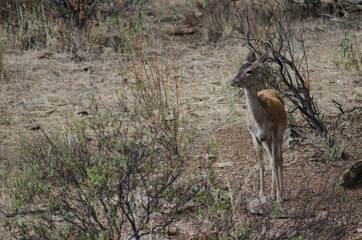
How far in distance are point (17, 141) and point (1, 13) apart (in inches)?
214

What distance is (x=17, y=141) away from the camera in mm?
6801

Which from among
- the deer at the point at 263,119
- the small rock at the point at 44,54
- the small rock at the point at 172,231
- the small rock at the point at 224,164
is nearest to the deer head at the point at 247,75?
the deer at the point at 263,119

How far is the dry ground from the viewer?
6.05 m

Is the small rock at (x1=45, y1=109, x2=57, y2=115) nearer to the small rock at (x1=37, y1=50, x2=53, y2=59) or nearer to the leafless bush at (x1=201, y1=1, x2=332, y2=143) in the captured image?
the small rock at (x1=37, y1=50, x2=53, y2=59)

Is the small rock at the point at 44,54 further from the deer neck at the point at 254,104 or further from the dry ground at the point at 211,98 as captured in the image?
the deer neck at the point at 254,104

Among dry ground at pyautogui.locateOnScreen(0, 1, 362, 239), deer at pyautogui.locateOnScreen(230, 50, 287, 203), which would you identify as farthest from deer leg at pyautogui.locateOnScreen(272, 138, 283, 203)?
dry ground at pyautogui.locateOnScreen(0, 1, 362, 239)

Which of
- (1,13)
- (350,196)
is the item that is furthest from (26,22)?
(350,196)

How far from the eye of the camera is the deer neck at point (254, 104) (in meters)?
5.14

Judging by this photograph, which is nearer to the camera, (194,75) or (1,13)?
(194,75)

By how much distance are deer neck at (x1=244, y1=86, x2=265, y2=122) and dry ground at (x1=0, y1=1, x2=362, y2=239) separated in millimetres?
507

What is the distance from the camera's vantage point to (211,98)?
838 cm

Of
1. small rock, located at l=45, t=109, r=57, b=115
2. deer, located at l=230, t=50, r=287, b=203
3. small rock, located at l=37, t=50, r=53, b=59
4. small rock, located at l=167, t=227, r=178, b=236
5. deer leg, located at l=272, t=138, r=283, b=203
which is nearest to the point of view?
small rock, located at l=167, t=227, r=178, b=236

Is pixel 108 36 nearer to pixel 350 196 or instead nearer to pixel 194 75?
pixel 194 75

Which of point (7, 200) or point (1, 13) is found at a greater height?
point (1, 13)
